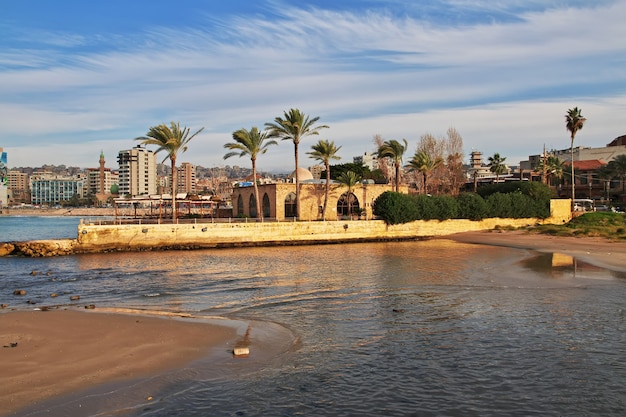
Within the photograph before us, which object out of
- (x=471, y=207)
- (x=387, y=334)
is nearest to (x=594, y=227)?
(x=471, y=207)

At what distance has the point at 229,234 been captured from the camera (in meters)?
43.3

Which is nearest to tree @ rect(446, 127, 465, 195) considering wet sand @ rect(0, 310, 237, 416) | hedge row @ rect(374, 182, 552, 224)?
hedge row @ rect(374, 182, 552, 224)

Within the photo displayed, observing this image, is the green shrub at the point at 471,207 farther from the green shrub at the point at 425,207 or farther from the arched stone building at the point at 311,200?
the arched stone building at the point at 311,200

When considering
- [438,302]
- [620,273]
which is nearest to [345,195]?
[620,273]

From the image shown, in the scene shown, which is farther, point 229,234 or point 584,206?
point 584,206

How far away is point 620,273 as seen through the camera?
1027 inches

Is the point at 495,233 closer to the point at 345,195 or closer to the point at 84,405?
the point at 345,195

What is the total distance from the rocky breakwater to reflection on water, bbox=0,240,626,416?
7235 millimetres

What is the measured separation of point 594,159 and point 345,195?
6450 centimetres

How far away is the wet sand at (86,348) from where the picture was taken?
9.47m

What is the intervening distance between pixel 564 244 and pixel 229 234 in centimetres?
2797

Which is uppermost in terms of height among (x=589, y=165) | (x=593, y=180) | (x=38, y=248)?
(x=589, y=165)

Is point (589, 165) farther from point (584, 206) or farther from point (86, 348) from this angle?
point (86, 348)

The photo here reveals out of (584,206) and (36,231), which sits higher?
(584,206)
